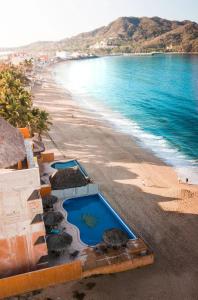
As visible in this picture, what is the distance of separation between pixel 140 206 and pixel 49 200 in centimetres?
963

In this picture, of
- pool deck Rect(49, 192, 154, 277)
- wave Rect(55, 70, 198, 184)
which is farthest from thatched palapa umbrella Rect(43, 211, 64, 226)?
wave Rect(55, 70, 198, 184)

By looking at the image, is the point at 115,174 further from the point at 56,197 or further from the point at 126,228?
the point at 126,228

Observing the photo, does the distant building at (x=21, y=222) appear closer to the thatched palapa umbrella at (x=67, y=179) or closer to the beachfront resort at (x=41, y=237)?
the beachfront resort at (x=41, y=237)

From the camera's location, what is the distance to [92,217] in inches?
1171

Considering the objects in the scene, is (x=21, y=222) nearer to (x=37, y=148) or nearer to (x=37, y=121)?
(x=37, y=148)

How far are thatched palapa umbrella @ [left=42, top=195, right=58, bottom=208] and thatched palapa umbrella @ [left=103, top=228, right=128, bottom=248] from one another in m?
7.77

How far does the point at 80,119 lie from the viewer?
69.0m

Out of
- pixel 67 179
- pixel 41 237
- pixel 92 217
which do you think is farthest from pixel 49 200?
pixel 41 237

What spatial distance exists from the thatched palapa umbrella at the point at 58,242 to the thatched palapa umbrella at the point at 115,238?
2.90m

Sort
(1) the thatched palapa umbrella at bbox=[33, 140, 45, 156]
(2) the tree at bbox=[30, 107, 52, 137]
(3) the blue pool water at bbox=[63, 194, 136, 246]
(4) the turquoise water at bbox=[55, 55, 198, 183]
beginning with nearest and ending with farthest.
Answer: (3) the blue pool water at bbox=[63, 194, 136, 246] < (1) the thatched palapa umbrella at bbox=[33, 140, 45, 156] < (2) the tree at bbox=[30, 107, 52, 137] < (4) the turquoise water at bbox=[55, 55, 198, 183]

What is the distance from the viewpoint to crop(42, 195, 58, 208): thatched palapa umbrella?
1189 inches

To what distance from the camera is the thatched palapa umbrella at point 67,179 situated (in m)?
33.0

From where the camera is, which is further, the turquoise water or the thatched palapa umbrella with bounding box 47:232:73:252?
the turquoise water

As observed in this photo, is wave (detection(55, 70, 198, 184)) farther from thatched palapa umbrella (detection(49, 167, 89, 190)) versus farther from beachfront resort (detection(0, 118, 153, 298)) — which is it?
beachfront resort (detection(0, 118, 153, 298))
